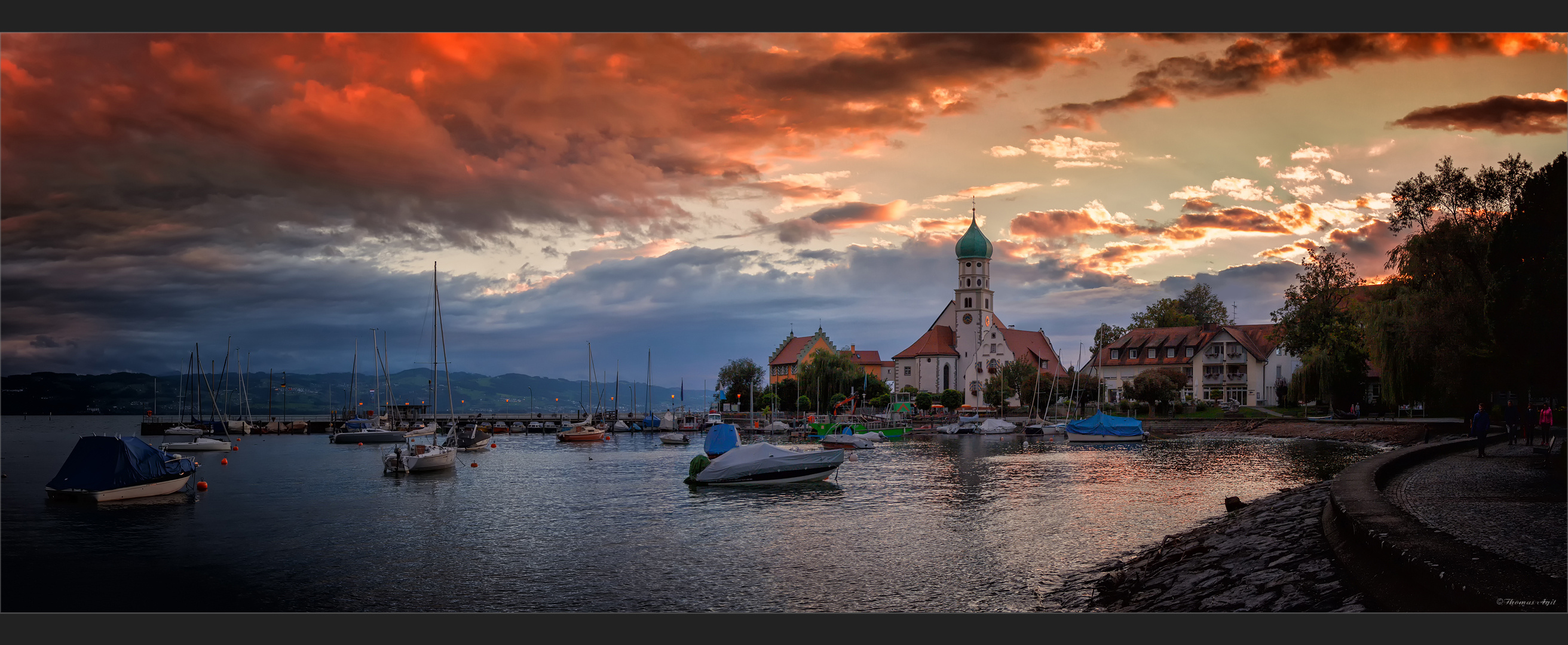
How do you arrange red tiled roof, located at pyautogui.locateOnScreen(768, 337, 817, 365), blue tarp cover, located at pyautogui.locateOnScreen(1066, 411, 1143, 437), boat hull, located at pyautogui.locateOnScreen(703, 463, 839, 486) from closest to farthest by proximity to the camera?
boat hull, located at pyautogui.locateOnScreen(703, 463, 839, 486), blue tarp cover, located at pyautogui.locateOnScreen(1066, 411, 1143, 437), red tiled roof, located at pyautogui.locateOnScreen(768, 337, 817, 365)

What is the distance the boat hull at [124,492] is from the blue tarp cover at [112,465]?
0.42 feet

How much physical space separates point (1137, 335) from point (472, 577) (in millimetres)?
103402

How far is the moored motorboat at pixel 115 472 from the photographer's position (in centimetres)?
3231

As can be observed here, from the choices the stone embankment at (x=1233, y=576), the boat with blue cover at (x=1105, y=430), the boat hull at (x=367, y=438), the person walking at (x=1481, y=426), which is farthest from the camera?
the boat hull at (x=367, y=438)

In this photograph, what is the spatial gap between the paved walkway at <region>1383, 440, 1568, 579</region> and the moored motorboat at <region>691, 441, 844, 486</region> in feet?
70.4

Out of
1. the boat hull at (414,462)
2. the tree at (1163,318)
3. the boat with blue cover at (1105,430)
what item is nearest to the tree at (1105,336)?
the tree at (1163,318)

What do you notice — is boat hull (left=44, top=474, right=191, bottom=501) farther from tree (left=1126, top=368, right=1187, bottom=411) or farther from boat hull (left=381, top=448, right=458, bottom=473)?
tree (left=1126, top=368, right=1187, bottom=411)

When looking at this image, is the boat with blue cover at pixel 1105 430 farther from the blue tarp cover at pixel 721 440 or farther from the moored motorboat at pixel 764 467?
the moored motorboat at pixel 764 467

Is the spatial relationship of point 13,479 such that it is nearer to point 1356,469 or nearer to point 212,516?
point 212,516

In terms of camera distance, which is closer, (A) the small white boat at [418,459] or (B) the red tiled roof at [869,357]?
(A) the small white boat at [418,459]

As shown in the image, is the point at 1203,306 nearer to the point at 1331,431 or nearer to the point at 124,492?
the point at 1331,431

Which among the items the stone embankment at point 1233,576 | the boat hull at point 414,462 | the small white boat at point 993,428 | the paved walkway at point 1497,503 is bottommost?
the small white boat at point 993,428

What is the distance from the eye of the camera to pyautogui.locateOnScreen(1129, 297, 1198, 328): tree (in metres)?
118

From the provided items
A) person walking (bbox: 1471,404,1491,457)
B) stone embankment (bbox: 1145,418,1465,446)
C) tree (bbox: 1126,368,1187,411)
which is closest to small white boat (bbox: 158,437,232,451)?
stone embankment (bbox: 1145,418,1465,446)
